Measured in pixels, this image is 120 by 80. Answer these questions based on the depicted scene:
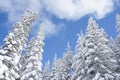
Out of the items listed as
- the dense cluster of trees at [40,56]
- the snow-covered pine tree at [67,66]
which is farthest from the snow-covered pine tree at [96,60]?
the snow-covered pine tree at [67,66]

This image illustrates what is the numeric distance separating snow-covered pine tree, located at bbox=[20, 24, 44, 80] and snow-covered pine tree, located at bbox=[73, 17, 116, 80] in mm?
6809

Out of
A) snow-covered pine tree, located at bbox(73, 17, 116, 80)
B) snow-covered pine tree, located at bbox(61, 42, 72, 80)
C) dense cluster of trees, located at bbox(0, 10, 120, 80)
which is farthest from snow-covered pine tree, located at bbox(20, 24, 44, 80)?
snow-covered pine tree, located at bbox(61, 42, 72, 80)

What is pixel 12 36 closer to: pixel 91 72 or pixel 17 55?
pixel 17 55

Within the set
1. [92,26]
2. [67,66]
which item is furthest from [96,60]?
[67,66]

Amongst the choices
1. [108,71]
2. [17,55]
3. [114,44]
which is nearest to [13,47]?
[17,55]

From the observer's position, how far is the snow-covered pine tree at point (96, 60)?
3744 cm

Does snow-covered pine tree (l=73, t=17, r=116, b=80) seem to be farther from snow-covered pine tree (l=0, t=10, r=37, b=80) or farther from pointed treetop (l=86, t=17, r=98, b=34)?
snow-covered pine tree (l=0, t=10, r=37, b=80)

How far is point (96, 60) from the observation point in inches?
1486

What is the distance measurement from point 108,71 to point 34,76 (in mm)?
11834

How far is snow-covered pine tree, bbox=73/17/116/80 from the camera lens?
37.4 m

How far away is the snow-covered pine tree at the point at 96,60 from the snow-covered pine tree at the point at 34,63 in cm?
681

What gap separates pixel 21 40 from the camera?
38.8m

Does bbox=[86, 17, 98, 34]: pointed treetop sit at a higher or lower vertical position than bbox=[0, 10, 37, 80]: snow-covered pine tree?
higher

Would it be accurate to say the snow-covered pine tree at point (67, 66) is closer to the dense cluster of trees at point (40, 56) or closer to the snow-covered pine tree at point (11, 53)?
the dense cluster of trees at point (40, 56)
